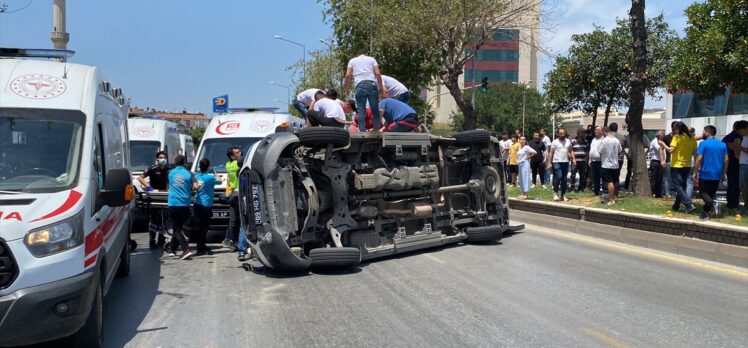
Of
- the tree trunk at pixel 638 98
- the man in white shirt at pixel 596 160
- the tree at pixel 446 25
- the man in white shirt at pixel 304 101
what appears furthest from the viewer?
the tree at pixel 446 25

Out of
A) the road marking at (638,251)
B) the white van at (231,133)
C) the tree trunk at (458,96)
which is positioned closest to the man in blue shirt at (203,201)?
the white van at (231,133)

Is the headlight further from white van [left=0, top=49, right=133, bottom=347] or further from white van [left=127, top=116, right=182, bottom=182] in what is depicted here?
white van [left=127, top=116, right=182, bottom=182]

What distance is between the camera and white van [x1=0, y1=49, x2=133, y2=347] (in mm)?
4469

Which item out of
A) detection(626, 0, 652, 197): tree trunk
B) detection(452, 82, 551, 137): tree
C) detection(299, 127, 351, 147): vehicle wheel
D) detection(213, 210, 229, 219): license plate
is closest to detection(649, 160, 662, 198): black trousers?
detection(626, 0, 652, 197): tree trunk

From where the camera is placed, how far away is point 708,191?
1083 centimetres

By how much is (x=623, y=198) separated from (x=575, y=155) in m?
2.54

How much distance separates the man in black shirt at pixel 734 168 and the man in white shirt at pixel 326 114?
7.22 meters

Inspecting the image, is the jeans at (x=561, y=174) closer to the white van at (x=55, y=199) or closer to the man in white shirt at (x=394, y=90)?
the man in white shirt at (x=394, y=90)

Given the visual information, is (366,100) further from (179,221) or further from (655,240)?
(655,240)

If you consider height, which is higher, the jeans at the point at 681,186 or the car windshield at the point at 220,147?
the car windshield at the point at 220,147

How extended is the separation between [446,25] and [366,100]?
468 inches

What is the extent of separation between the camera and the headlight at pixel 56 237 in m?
4.54

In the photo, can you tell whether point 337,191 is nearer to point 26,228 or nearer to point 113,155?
point 113,155

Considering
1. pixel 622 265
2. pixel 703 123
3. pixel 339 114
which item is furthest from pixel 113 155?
pixel 703 123
